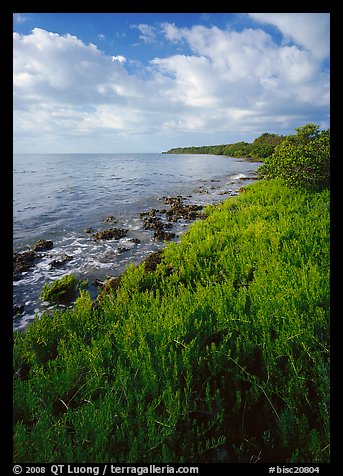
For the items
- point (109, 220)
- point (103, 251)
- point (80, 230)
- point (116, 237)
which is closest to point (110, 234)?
point (116, 237)

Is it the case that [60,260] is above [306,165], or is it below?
below

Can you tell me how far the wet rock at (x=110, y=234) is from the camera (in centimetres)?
1262

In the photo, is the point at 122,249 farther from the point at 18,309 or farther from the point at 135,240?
the point at 18,309

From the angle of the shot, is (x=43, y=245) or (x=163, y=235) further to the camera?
(x=163, y=235)

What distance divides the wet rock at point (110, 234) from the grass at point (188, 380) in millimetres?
6497

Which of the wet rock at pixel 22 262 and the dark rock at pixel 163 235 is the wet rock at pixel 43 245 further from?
the dark rock at pixel 163 235

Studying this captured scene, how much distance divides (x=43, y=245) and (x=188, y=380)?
10.1m

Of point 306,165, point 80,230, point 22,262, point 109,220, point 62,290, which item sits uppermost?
point 306,165

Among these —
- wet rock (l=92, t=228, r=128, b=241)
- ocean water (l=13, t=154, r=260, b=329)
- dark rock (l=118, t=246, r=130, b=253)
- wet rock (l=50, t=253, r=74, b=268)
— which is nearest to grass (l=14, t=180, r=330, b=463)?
ocean water (l=13, t=154, r=260, b=329)

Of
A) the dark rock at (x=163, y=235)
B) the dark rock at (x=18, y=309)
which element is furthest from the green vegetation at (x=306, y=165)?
the dark rock at (x=18, y=309)

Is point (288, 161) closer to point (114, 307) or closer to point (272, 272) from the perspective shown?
point (272, 272)

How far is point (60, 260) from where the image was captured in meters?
10.2
